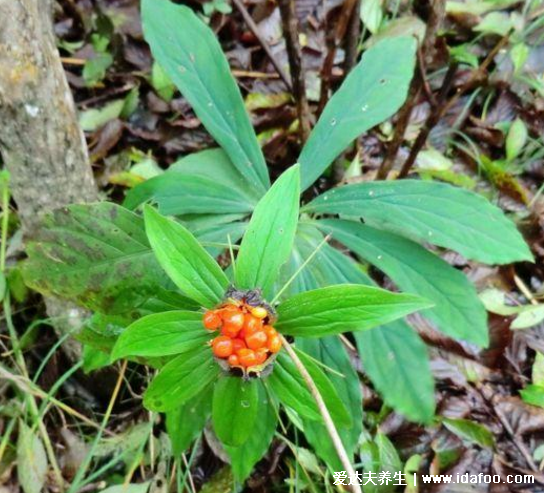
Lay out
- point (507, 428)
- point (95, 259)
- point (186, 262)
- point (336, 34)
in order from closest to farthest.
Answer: point (186, 262), point (95, 259), point (336, 34), point (507, 428)

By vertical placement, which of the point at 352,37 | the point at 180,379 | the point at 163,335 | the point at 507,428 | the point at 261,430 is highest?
the point at 352,37

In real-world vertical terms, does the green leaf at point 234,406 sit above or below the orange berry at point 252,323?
below

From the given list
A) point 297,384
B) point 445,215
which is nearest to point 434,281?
point 445,215

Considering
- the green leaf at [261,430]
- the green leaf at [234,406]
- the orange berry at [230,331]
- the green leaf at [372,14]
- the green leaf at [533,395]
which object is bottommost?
the green leaf at [533,395]

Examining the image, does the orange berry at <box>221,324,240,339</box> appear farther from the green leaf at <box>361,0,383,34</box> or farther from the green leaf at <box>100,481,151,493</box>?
the green leaf at <box>361,0,383,34</box>

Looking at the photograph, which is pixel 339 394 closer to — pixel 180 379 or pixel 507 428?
pixel 180 379

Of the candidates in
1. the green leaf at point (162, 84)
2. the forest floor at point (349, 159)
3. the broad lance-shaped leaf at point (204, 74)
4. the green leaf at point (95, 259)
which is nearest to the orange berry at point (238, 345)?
the green leaf at point (95, 259)

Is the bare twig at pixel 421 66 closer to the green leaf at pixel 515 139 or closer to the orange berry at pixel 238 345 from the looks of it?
the green leaf at pixel 515 139

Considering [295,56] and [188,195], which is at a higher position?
[295,56]
